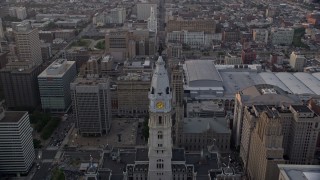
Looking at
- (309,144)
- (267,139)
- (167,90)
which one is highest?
(167,90)

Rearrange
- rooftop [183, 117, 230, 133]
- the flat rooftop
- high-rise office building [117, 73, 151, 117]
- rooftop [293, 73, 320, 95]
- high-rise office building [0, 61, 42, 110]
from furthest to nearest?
rooftop [293, 73, 320, 95]
high-rise office building [0, 61, 42, 110]
high-rise office building [117, 73, 151, 117]
rooftop [183, 117, 230, 133]
the flat rooftop

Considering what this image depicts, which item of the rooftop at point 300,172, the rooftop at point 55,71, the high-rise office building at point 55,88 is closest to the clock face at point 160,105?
the rooftop at point 300,172

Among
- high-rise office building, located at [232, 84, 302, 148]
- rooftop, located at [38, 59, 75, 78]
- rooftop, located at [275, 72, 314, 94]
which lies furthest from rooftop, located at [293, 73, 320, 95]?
rooftop, located at [38, 59, 75, 78]

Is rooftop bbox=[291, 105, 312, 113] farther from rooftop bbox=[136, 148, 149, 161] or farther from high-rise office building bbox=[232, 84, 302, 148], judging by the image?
rooftop bbox=[136, 148, 149, 161]

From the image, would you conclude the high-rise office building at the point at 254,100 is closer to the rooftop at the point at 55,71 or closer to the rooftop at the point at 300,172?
the rooftop at the point at 300,172

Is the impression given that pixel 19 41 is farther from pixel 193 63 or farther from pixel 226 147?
pixel 226 147

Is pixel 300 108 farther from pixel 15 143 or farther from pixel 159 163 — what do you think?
pixel 15 143

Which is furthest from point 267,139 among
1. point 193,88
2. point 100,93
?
point 193,88
